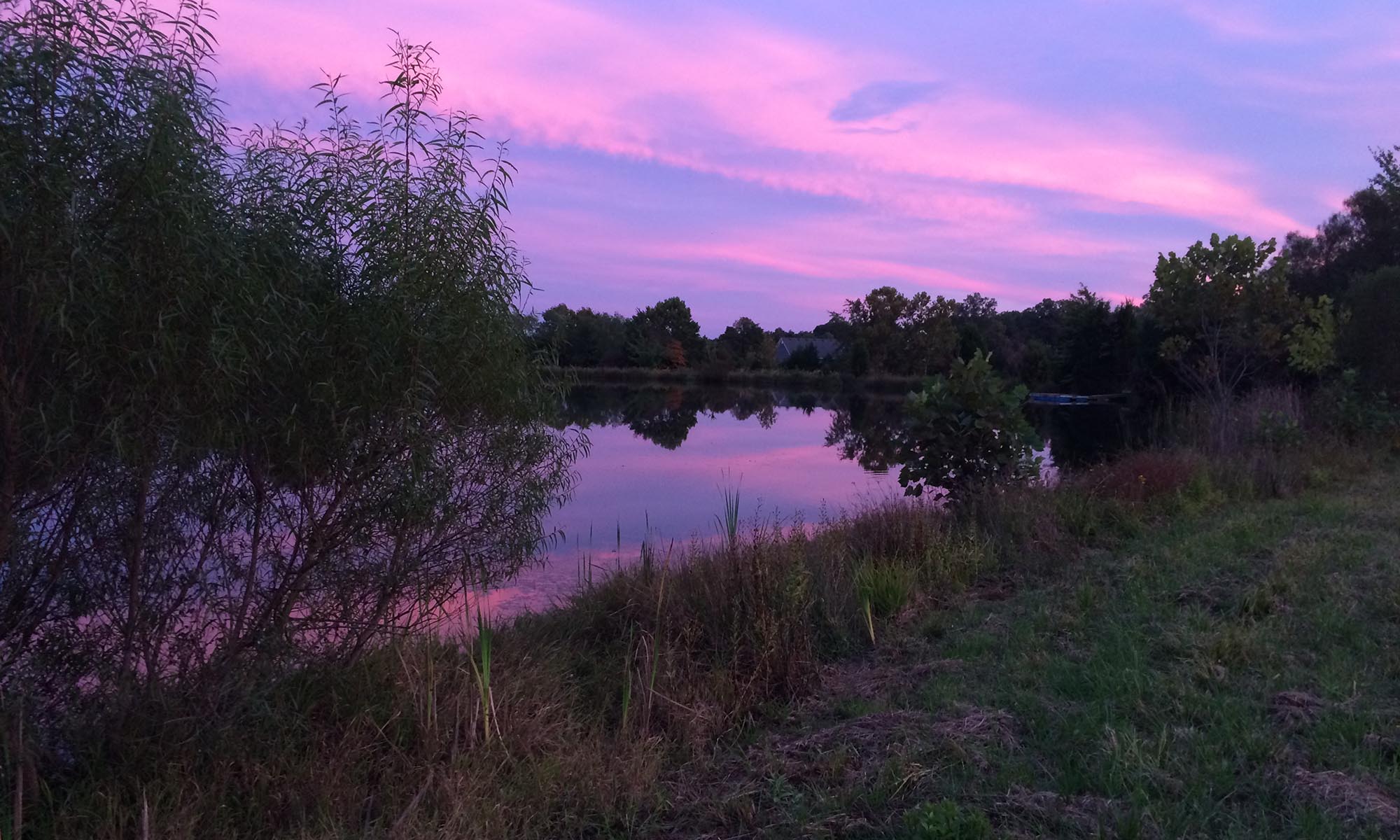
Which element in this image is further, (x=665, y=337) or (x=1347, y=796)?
(x=665, y=337)

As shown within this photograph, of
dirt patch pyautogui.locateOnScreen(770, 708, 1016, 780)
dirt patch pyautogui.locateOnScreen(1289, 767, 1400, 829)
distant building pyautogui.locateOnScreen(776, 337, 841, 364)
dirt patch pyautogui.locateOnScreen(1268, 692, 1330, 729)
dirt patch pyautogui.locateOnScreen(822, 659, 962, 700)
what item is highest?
distant building pyautogui.locateOnScreen(776, 337, 841, 364)

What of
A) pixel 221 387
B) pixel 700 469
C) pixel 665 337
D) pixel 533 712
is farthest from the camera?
pixel 665 337

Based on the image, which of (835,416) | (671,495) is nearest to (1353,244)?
(835,416)

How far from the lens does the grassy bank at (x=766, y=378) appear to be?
62.7 meters

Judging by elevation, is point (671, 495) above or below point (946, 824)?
below

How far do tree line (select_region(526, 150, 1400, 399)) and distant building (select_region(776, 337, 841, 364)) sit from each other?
14529mm

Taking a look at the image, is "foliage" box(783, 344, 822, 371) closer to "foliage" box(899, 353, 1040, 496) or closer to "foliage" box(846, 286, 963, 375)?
"foliage" box(846, 286, 963, 375)

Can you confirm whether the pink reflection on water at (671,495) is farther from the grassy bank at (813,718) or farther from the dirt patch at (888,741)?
the dirt patch at (888,741)

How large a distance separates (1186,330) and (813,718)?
18419mm

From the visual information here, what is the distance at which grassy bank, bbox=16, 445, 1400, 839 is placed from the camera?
4.55 meters

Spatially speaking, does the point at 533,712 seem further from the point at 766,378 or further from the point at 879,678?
the point at 766,378

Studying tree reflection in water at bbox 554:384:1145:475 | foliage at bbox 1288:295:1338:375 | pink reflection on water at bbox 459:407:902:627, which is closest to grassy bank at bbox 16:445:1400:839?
pink reflection on water at bbox 459:407:902:627

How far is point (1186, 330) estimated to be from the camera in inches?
839

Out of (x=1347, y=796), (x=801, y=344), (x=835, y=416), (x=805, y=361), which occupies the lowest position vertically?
(x=1347, y=796)
